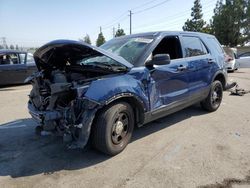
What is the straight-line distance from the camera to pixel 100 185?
324cm

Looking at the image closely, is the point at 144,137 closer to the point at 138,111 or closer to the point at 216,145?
the point at 138,111

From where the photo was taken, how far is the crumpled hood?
386 cm

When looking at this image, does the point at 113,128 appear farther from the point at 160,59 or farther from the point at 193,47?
the point at 193,47

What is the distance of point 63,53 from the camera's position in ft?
15.4

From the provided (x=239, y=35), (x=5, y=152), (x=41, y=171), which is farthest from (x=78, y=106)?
(x=239, y=35)

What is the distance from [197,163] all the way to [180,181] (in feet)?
1.92

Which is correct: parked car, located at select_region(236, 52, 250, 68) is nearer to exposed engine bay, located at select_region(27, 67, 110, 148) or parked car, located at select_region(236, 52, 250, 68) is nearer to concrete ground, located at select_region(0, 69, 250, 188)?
concrete ground, located at select_region(0, 69, 250, 188)

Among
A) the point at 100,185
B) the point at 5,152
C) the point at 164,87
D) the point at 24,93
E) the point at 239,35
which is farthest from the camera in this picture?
the point at 239,35

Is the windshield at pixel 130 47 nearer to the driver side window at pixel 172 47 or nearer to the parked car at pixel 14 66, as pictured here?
the driver side window at pixel 172 47

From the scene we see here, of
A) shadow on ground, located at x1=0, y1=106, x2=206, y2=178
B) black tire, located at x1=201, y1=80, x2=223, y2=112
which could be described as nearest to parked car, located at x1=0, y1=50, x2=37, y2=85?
shadow on ground, located at x1=0, y1=106, x2=206, y2=178

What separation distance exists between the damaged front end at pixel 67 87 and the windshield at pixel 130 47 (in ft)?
1.06

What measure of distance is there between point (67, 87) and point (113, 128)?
0.89 meters

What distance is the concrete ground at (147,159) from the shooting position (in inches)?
131

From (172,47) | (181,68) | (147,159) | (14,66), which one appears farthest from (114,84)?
(14,66)
